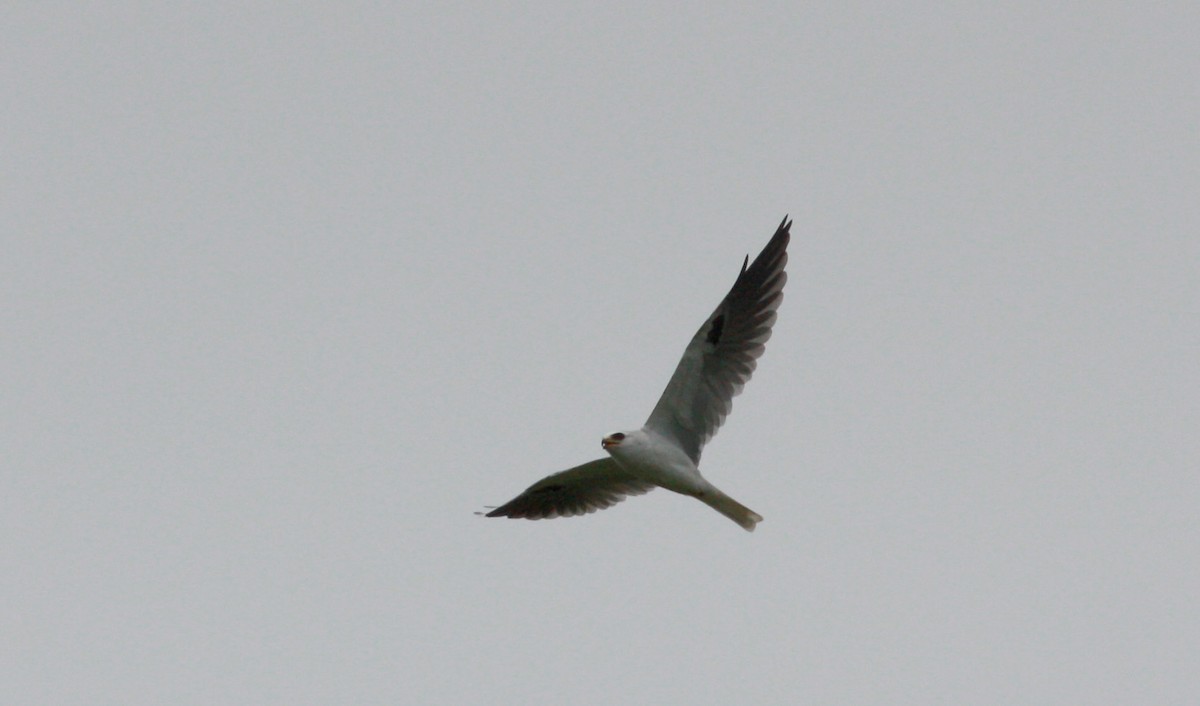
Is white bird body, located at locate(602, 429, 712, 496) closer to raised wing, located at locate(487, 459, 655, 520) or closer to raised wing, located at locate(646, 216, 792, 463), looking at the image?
raised wing, located at locate(646, 216, 792, 463)

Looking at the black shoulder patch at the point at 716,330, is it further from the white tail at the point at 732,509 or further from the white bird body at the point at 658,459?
the white tail at the point at 732,509

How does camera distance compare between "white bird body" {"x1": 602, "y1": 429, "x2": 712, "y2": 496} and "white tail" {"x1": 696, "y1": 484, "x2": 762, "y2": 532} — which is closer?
"white bird body" {"x1": 602, "y1": 429, "x2": 712, "y2": 496}

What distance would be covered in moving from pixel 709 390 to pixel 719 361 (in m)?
0.29

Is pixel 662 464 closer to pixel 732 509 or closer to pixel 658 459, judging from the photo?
pixel 658 459

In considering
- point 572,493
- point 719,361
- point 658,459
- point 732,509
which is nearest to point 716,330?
point 719,361

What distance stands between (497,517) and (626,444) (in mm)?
3348

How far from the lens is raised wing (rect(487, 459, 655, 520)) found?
51.5 feet

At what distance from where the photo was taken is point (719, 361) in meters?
14.2

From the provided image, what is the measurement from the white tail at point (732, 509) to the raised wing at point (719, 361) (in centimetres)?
38

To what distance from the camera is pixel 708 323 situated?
551 inches

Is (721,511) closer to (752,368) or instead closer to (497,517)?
(752,368)

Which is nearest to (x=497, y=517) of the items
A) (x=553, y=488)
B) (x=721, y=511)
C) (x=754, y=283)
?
(x=553, y=488)

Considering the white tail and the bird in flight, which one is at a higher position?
the bird in flight

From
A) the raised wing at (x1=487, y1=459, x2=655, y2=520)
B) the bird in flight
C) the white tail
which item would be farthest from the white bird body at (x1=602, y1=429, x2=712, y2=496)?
the raised wing at (x1=487, y1=459, x2=655, y2=520)
